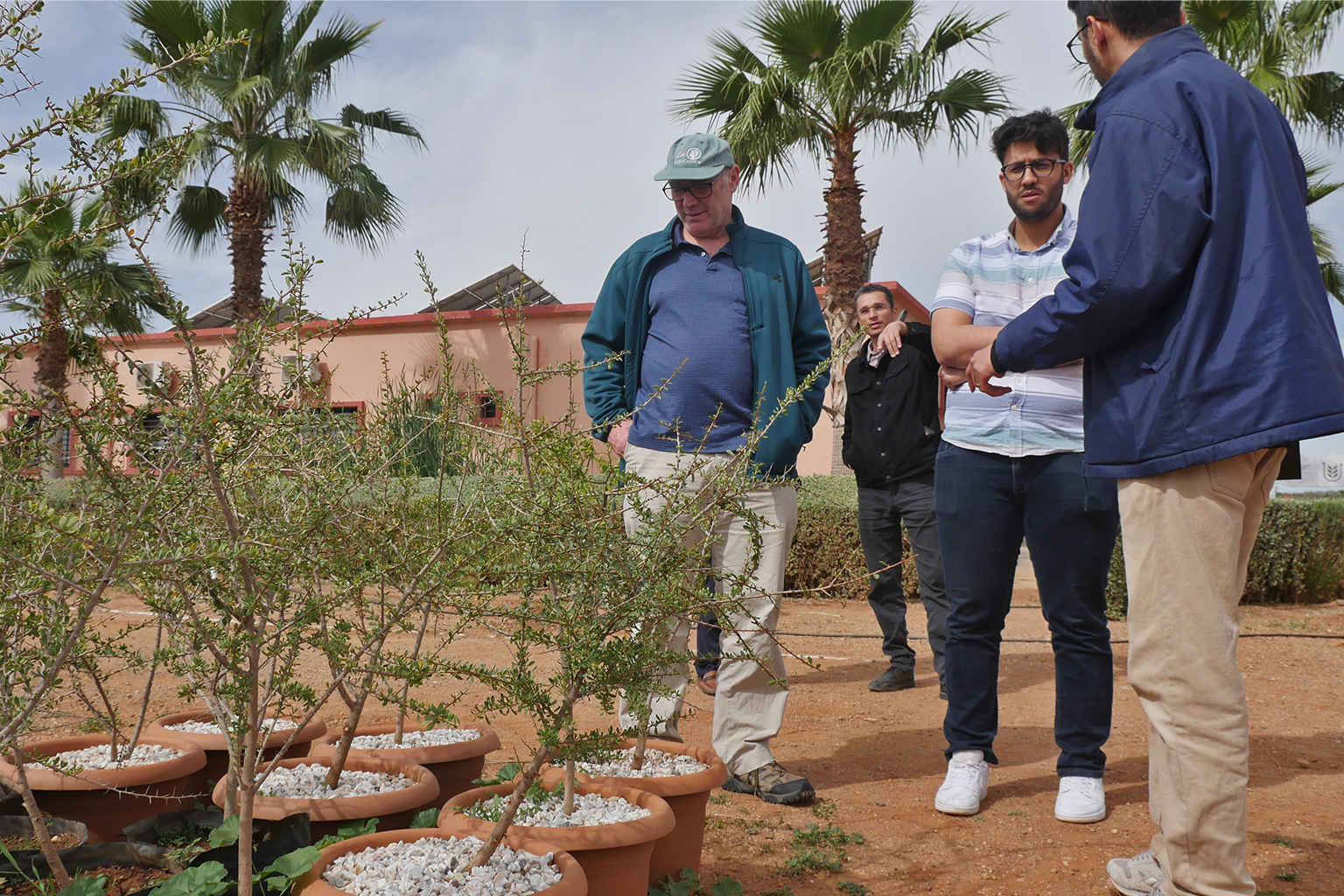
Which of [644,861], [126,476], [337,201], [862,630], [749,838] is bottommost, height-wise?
[862,630]

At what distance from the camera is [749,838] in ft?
8.81

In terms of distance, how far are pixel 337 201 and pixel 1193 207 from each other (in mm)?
13771

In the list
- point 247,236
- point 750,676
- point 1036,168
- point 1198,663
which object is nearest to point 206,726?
point 750,676

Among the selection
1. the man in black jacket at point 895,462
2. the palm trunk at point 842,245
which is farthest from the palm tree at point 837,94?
the man in black jacket at point 895,462

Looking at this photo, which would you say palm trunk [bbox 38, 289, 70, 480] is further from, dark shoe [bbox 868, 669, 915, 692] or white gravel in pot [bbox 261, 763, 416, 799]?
dark shoe [bbox 868, 669, 915, 692]

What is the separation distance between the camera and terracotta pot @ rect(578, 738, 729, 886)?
2297 millimetres

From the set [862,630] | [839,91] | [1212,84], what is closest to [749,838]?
[1212,84]

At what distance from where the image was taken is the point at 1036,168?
290 centimetres

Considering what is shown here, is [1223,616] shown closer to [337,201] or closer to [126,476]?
[126,476]


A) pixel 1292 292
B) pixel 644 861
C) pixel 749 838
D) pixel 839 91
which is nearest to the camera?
pixel 1292 292

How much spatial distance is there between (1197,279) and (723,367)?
61.2 inches

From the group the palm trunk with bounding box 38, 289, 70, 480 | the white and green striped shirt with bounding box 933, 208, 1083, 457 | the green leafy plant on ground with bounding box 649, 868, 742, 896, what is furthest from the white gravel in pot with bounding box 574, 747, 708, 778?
the palm trunk with bounding box 38, 289, 70, 480

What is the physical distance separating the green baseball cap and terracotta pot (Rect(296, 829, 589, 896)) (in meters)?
2.13

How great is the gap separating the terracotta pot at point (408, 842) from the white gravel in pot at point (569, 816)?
74 mm
